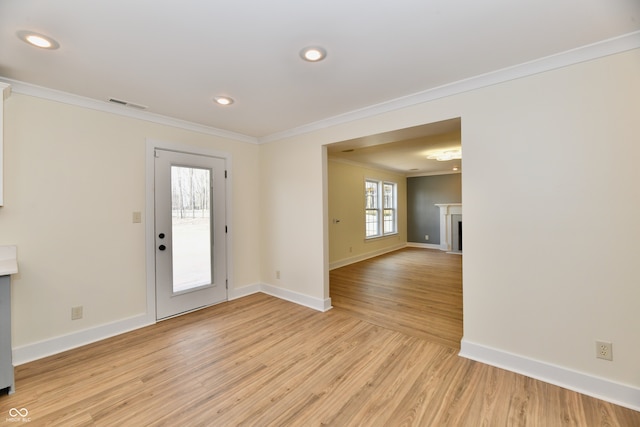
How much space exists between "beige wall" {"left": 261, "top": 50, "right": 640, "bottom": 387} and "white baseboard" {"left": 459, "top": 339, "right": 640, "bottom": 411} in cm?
4

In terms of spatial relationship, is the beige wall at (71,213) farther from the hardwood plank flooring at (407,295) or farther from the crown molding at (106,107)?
the hardwood plank flooring at (407,295)

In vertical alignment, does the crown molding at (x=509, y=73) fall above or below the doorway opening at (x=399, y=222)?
above

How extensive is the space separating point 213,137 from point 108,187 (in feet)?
4.65

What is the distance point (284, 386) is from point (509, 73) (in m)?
3.07

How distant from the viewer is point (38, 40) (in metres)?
1.76

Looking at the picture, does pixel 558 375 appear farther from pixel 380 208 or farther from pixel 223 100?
pixel 380 208

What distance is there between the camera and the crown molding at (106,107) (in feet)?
7.83

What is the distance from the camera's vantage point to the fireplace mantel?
A: 8.04 m

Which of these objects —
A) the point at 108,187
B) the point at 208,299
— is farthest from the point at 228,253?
the point at 108,187

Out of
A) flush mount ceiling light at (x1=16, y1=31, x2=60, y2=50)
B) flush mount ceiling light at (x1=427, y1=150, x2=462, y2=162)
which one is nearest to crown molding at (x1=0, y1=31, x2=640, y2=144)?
flush mount ceiling light at (x1=16, y1=31, x2=60, y2=50)

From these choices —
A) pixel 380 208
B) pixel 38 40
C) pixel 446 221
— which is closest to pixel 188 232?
pixel 38 40

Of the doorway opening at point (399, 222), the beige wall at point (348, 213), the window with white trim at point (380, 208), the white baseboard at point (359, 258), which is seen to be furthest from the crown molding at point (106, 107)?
the window with white trim at point (380, 208)

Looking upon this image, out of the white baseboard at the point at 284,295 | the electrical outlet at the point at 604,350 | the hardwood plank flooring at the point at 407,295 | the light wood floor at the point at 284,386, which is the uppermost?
the electrical outlet at the point at 604,350

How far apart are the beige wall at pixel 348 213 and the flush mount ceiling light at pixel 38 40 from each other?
451cm
